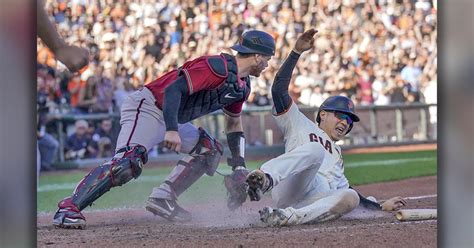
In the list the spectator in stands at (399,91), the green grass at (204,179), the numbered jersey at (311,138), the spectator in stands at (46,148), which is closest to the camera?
the numbered jersey at (311,138)

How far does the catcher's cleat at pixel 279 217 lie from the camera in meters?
3.90

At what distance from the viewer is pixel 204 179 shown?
8.62 m

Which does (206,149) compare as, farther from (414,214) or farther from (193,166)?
(414,214)

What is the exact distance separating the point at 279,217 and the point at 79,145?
6195 millimetres

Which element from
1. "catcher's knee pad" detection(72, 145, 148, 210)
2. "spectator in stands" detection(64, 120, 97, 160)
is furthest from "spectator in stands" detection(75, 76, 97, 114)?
"catcher's knee pad" detection(72, 145, 148, 210)

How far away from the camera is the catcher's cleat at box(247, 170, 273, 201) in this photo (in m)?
3.65

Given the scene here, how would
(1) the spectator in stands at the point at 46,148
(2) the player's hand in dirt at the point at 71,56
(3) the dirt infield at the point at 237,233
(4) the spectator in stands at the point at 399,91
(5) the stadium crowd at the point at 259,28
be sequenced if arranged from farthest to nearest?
(4) the spectator in stands at the point at 399,91, (5) the stadium crowd at the point at 259,28, (1) the spectator in stands at the point at 46,148, (3) the dirt infield at the point at 237,233, (2) the player's hand in dirt at the point at 71,56

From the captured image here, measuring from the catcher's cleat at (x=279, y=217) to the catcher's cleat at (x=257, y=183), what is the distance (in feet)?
0.80

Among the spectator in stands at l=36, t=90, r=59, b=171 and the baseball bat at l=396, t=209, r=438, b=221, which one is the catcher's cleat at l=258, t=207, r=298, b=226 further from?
the spectator in stands at l=36, t=90, r=59, b=171

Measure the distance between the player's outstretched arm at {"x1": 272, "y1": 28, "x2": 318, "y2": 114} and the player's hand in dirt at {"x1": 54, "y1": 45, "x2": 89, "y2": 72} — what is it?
98.3 inches

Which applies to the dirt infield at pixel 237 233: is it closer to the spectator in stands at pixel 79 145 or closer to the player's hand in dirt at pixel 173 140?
the player's hand in dirt at pixel 173 140

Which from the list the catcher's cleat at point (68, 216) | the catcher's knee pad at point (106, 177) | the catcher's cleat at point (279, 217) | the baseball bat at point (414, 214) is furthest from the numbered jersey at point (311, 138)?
the catcher's cleat at point (68, 216)

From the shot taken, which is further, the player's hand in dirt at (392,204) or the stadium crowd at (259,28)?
Answer: the stadium crowd at (259,28)
